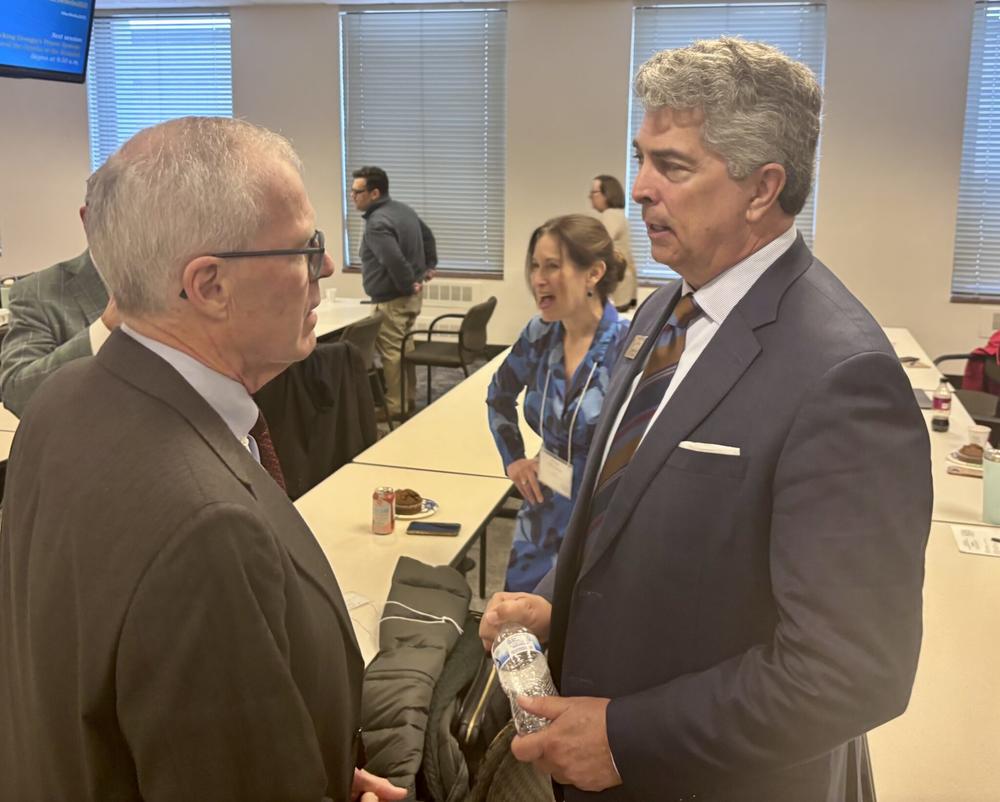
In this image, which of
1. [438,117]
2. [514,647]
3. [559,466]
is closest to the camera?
[514,647]

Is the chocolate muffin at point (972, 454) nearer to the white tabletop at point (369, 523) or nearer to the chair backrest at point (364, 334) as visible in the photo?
the white tabletop at point (369, 523)

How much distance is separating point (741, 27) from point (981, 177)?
90.1 inches

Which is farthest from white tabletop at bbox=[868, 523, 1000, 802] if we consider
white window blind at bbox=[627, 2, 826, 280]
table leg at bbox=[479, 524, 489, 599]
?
white window blind at bbox=[627, 2, 826, 280]

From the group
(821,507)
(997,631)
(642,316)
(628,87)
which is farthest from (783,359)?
(628,87)

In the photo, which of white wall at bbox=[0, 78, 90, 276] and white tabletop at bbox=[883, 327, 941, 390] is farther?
white wall at bbox=[0, 78, 90, 276]

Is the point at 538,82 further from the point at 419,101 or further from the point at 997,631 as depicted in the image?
the point at 997,631

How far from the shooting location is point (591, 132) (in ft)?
26.3

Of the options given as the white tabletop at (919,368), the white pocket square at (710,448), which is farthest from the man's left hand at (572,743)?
the white tabletop at (919,368)

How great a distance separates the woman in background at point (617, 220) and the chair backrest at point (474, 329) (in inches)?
37.1

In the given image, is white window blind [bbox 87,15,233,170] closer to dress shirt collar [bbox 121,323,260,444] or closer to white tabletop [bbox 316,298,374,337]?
white tabletop [bbox 316,298,374,337]

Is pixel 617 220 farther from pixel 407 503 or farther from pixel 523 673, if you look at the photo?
pixel 523 673

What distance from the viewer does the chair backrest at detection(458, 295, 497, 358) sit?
634 cm

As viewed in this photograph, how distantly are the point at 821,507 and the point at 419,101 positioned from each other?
315 inches

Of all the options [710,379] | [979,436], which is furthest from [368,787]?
[979,436]
